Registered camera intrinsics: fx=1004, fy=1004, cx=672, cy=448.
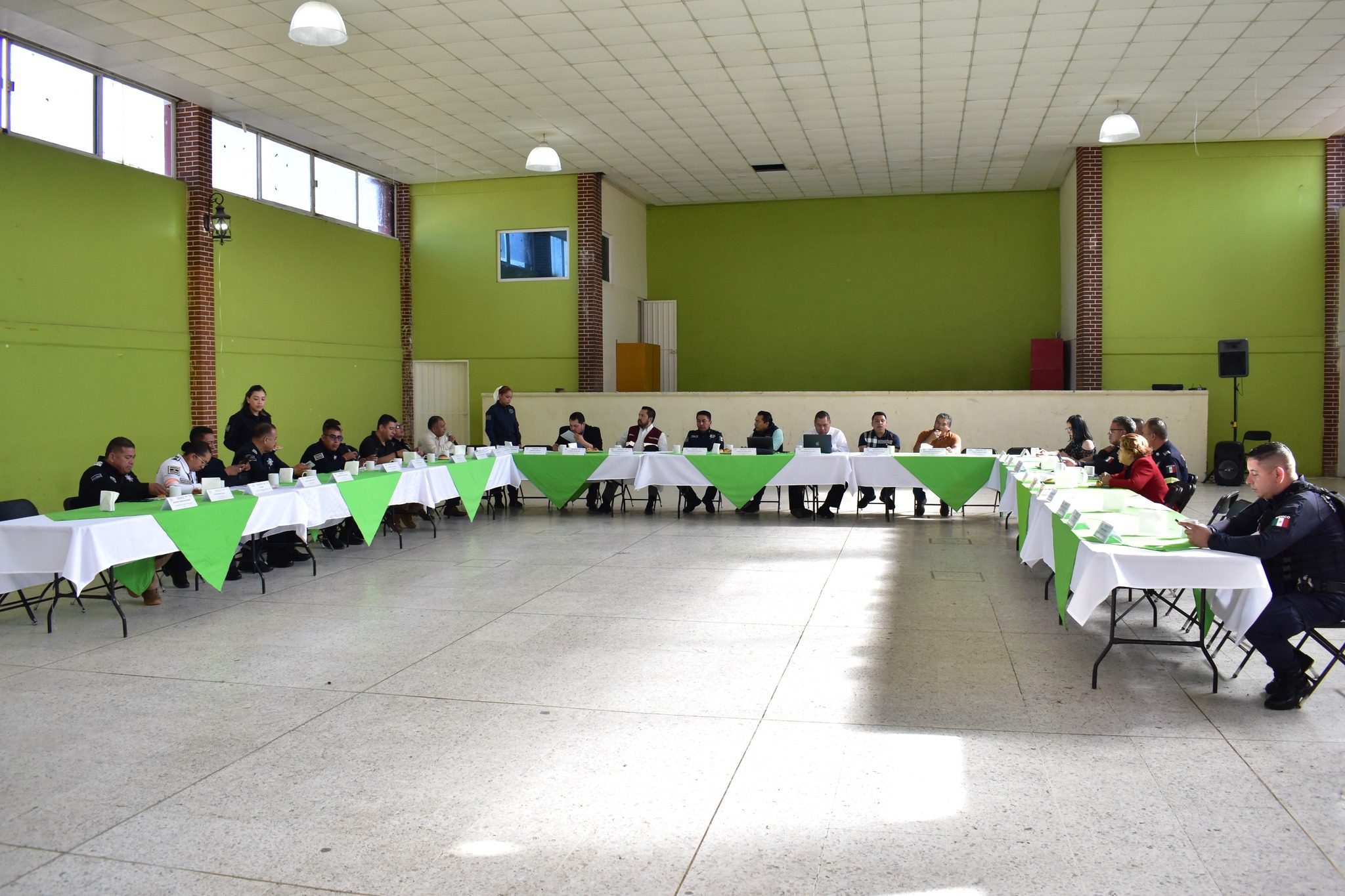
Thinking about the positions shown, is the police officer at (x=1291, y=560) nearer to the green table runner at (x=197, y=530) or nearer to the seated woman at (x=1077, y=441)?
the green table runner at (x=197, y=530)

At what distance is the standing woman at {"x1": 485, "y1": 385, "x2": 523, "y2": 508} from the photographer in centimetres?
1088

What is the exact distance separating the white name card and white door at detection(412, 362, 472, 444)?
12078mm

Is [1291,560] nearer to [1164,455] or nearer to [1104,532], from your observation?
[1104,532]

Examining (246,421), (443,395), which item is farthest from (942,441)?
(443,395)

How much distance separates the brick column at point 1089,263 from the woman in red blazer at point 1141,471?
25.9ft

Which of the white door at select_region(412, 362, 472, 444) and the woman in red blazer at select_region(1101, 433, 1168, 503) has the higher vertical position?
the white door at select_region(412, 362, 472, 444)

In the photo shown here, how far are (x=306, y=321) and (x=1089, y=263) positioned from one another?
10.3 m

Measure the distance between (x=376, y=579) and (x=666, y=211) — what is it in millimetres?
11755

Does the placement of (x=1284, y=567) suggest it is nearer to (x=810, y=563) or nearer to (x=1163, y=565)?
(x=1163, y=565)

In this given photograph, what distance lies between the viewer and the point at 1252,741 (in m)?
3.54
